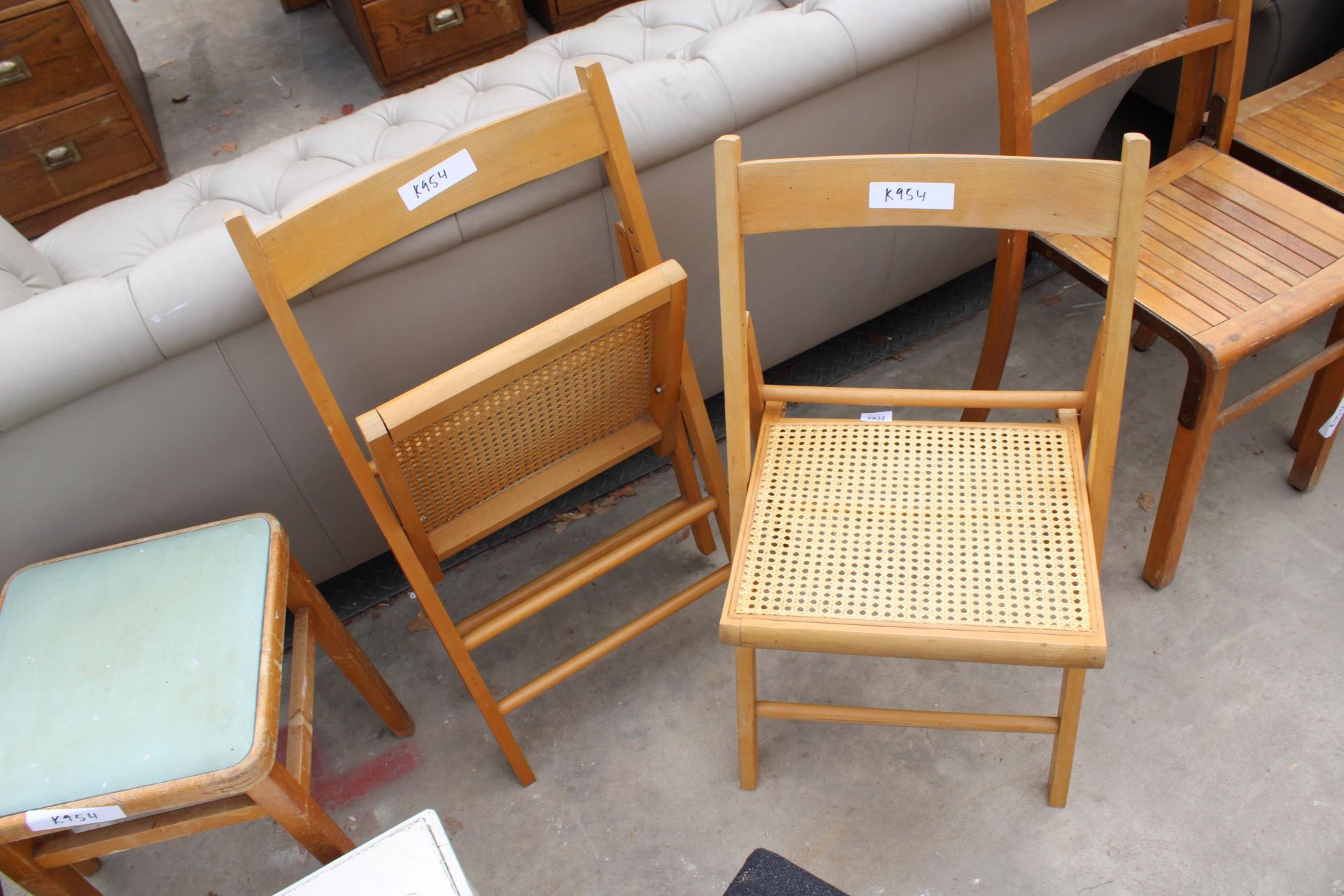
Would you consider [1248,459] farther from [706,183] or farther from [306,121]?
[306,121]

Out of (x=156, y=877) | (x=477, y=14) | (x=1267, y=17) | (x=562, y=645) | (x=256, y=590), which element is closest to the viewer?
(x=256, y=590)

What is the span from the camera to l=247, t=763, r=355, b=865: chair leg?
1.19 metres

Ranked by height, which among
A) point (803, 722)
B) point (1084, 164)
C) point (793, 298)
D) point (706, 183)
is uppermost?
point (1084, 164)

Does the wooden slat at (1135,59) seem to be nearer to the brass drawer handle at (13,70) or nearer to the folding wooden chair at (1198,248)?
the folding wooden chair at (1198,248)

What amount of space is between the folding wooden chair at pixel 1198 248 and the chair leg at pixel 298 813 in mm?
1302

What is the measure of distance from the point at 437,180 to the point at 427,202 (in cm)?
3

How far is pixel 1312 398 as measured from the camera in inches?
73.1

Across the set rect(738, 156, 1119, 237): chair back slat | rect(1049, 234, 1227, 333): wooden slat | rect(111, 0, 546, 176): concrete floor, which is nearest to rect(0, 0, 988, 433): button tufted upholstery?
rect(738, 156, 1119, 237): chair back slat

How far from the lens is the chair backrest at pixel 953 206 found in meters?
1.23

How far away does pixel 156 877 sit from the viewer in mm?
1634

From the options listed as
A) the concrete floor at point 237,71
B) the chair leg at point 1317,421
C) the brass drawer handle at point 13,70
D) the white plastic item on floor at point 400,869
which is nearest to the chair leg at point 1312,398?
the chair leg at point 1317,421

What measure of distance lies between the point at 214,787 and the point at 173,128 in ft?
9.64

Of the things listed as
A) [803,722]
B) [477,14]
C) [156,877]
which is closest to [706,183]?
[803,722]

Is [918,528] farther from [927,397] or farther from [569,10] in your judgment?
[569,10]
